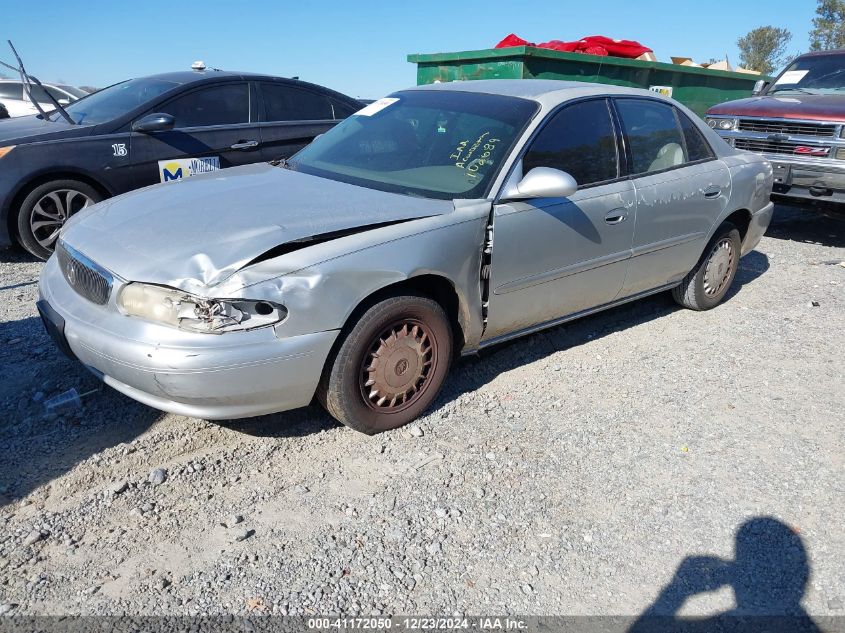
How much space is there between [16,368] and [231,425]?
4.42ft

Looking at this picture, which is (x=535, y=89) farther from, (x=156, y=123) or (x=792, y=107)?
(x=792, y=107)

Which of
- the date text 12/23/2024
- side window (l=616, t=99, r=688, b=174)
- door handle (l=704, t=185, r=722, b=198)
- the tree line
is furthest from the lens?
the tree line

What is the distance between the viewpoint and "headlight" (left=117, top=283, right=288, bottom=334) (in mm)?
2791

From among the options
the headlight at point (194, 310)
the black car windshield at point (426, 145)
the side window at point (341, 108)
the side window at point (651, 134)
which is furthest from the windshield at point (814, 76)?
the headlight at point (194, 310)

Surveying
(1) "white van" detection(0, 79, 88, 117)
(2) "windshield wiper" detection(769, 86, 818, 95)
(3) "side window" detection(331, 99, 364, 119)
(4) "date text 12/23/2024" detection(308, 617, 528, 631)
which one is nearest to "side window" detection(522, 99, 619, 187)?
(4) "date text 12/23/2024" detection(308, 617, 528, 631)

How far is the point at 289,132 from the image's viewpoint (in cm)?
675

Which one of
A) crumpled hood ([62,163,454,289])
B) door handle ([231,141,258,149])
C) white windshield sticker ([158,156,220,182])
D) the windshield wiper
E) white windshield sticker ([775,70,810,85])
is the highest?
white windshield sticker ([775,70,810,85])

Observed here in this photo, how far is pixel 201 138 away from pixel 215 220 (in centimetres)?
345

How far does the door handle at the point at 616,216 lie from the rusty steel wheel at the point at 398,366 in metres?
1.38

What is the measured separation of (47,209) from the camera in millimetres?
5746

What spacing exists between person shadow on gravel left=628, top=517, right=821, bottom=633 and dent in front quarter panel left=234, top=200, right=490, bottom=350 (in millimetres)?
1561

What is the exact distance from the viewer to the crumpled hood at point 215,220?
2.88m

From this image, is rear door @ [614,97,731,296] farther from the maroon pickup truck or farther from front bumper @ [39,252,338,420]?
the maroon pickup truck

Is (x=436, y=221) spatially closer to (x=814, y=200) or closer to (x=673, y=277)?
(x=673, y=277)
